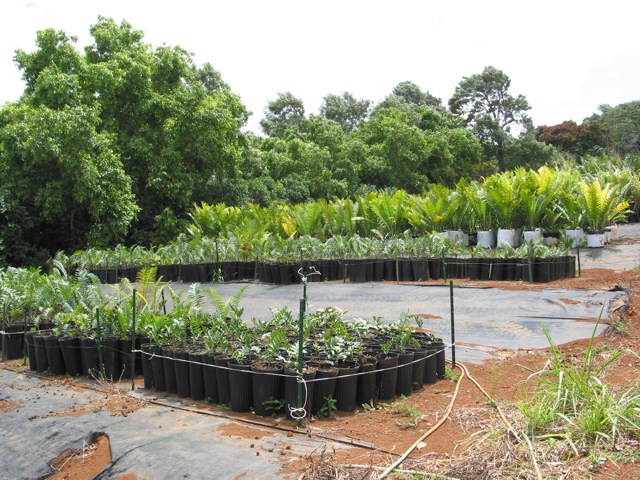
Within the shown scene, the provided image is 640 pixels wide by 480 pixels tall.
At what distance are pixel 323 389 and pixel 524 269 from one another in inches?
241

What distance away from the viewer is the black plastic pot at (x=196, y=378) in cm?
411

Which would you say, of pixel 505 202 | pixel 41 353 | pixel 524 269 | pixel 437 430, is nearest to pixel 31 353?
pixel 41 353

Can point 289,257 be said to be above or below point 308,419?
above

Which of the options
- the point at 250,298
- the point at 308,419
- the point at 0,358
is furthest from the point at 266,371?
the point at 250,298

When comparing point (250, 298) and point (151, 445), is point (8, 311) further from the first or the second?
point (151, 445)

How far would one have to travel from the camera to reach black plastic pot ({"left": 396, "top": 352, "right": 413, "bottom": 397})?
399cm

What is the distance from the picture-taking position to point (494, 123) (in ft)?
105

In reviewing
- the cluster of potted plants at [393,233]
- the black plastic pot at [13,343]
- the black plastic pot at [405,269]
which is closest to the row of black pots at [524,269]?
the cluster of potted plants at [393,233]

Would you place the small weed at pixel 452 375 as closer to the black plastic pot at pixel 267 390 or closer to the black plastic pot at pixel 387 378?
the black plastic pot at pixel 387 378

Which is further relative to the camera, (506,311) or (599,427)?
(506,311)

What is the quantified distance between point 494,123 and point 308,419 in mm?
31588

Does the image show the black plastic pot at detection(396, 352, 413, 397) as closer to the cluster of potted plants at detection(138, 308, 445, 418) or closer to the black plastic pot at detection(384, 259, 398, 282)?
the cluster of potted plants at detection(138, 308, 445, 418)

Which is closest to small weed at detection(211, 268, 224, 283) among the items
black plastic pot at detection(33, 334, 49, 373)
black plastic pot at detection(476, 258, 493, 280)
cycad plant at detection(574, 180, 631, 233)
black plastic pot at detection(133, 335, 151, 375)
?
black plastic pot at detection(476, 258, 493, 280)

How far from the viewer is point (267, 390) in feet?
12.1
